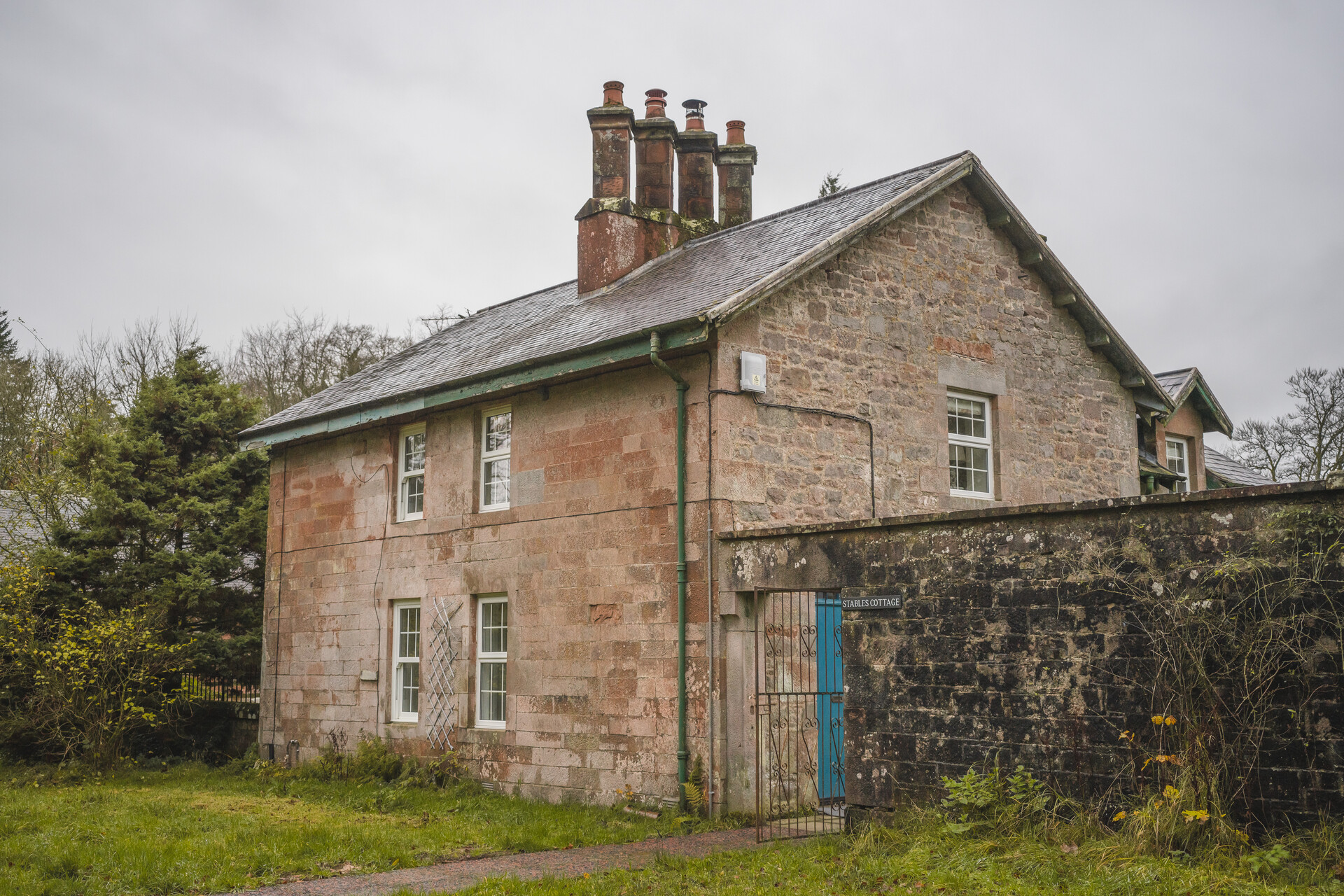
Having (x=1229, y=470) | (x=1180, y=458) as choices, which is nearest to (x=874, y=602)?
(x=1180, y=458)

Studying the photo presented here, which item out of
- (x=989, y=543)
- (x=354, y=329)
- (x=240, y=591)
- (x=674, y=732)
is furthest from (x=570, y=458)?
(x=354, y=329)

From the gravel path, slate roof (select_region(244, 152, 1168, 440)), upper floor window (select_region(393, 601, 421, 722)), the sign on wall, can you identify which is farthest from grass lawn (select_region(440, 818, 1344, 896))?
upper floor window (select_region(393, 601, 421, 722))

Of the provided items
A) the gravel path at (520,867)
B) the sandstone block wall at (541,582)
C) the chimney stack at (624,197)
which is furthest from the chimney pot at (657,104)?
the gravel path at (520,867)

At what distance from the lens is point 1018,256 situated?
50.5 feet

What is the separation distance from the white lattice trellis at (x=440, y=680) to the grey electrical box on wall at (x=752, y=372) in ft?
16.5

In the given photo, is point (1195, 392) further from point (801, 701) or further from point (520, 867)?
point (520, 867)

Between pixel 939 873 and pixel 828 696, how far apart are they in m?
4.47

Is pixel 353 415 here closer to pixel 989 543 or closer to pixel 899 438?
pixel 899 438

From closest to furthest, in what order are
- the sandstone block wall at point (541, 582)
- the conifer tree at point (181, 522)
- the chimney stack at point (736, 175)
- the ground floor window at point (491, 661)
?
the sandstone block wall at point (541, 582)
the ground floor window at point (491, 661)
the chimney stack at point (736, 175)
the conifer tree at point (181, 522)

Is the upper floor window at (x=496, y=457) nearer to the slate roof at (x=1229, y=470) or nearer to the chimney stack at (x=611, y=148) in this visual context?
the chimney stack at (x=611, y=148)

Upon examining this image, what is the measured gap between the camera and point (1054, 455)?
15266 millimetres

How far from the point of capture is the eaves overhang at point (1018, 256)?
39.9 ft

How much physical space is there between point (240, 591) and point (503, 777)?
29.7 feet

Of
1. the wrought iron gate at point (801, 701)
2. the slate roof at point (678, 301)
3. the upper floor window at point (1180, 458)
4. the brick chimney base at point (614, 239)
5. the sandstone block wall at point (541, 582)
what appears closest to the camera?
the wrought iron gate at point (801, 701)
